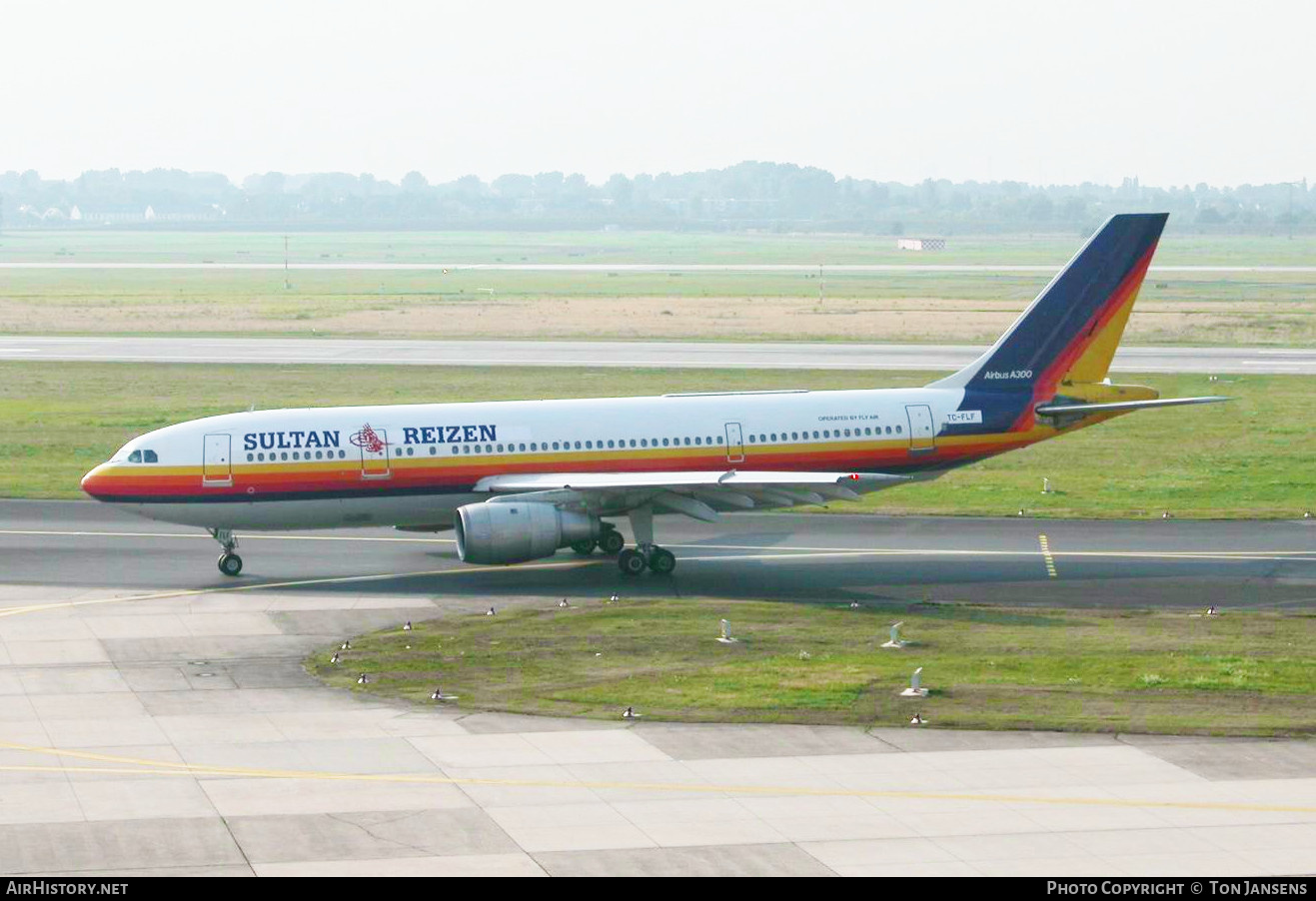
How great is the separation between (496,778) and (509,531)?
50.8 ft

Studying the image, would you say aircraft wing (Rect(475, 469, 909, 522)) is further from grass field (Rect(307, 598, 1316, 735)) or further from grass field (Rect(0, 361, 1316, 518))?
grass field (Rect(0, 361, 1316, 518))

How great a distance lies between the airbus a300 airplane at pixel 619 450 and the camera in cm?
4178

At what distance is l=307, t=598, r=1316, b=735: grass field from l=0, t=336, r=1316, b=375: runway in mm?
50046

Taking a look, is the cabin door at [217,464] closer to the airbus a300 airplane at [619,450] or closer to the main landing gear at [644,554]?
the airbus a300 airplane at [619,450]

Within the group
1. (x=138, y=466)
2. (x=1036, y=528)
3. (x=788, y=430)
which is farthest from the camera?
(x=1036, y=528)

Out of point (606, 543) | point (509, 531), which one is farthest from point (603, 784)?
point (606, 543)

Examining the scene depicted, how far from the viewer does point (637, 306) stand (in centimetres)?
13725

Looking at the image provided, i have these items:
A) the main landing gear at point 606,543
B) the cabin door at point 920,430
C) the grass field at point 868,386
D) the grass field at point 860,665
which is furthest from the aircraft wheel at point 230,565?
the cabin door at point 920,430

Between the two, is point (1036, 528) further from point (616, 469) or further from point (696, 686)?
point (696, 686)

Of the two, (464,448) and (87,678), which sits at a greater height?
(464,448)

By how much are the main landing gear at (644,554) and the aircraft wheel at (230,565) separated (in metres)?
9.38

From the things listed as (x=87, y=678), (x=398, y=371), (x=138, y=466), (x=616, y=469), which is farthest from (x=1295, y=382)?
(x=87, y=678)

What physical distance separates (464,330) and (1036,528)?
68926 millimetres

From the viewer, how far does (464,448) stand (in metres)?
43.0
